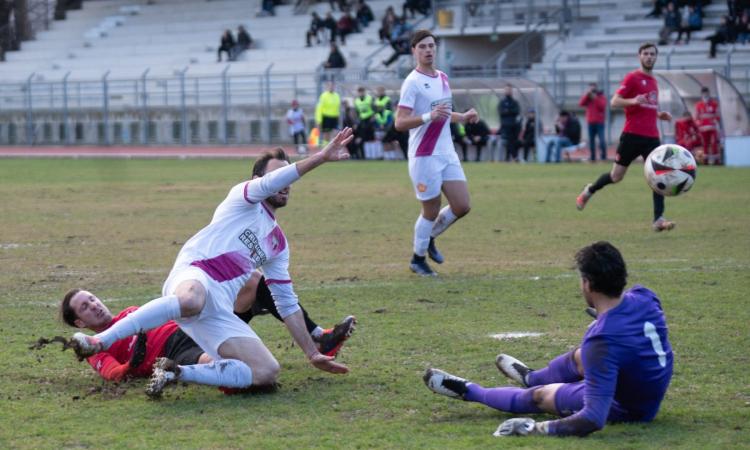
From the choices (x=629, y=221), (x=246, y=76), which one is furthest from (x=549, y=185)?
(x=246, y=76)

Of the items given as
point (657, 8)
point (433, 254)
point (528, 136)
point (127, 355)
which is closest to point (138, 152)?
point (528, 136)

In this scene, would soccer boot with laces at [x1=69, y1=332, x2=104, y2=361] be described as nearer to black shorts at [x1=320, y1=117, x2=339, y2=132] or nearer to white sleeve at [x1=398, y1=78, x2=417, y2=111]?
white sleeve at [x1=398, y1=78, x2=417, y2=111]

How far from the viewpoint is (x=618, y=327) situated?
5.22 metres

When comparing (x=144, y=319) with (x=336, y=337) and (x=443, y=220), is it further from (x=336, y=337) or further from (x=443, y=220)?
(x=443, y=220)

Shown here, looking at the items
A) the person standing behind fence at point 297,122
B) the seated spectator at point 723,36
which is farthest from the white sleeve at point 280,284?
the person standing behind fence at point 297,122

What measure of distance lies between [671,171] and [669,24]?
23495 mm

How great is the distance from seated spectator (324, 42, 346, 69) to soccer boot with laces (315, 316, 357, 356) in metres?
32.5

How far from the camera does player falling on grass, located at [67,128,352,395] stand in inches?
240

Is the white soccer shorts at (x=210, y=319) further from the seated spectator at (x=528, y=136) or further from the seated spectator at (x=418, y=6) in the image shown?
the seated spectator at (x=418, y=6)

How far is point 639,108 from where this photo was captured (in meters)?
14.1

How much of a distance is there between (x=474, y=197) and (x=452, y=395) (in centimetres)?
1385

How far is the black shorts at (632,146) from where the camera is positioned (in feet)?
46.2

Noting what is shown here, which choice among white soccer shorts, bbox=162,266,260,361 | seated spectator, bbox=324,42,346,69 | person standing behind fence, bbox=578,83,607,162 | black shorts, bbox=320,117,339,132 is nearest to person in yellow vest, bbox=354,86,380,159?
black shorts, bbox=320,117,339,132

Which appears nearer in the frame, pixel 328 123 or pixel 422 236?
pixel 422 236
